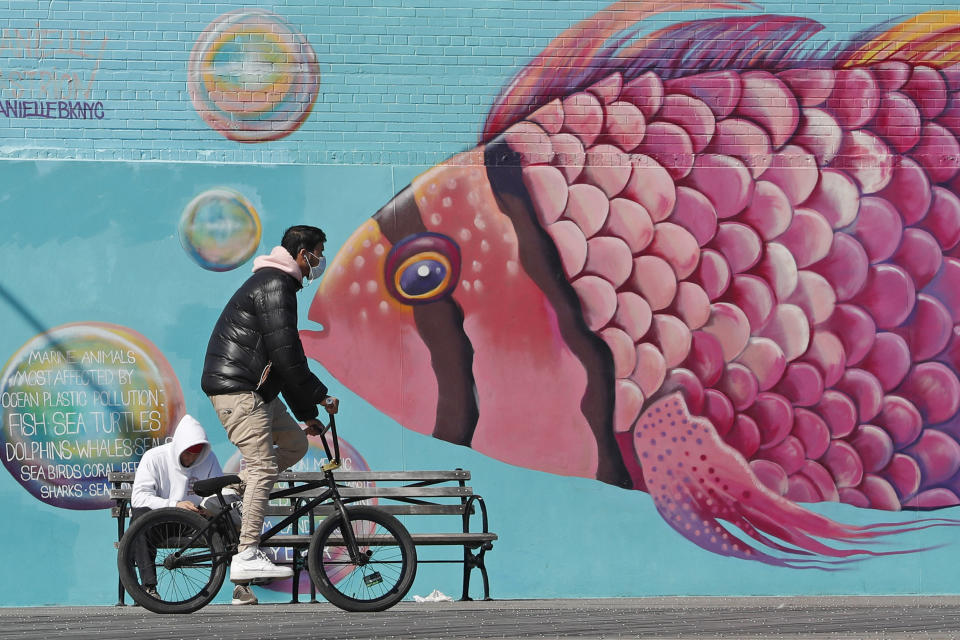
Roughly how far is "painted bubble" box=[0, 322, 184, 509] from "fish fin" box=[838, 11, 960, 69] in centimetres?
540

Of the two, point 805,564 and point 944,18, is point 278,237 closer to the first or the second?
point 805,564

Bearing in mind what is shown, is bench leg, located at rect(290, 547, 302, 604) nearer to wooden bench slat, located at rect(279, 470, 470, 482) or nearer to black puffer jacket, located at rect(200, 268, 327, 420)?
wooden bench slat, located at rect(279, 470, 470, 482)

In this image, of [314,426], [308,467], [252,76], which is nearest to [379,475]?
[308,467]

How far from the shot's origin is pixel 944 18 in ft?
34.0

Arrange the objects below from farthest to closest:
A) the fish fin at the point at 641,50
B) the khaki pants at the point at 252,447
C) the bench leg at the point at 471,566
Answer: the fish fin at the point at 641,50 → the bench leg at the point at 471,566 → the khaki pants at the point at 252,447

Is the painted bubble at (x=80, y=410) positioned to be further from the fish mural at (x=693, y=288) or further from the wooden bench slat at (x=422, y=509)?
the wooden bench slat at (x=422, y=509)

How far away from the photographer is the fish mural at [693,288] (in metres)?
9.86

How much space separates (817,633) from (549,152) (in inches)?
180

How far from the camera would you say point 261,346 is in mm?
7242

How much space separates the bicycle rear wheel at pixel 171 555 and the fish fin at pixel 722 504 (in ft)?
12.0

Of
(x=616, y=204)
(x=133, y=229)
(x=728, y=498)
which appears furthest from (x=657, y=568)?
(x=133, y=229)

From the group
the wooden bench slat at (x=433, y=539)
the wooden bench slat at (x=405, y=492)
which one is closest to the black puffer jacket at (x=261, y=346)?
the wooden bench slat at (x=433, y=539)

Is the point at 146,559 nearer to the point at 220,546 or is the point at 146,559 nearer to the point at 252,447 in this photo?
the point at 220,546

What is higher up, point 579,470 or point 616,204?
point 616,204
